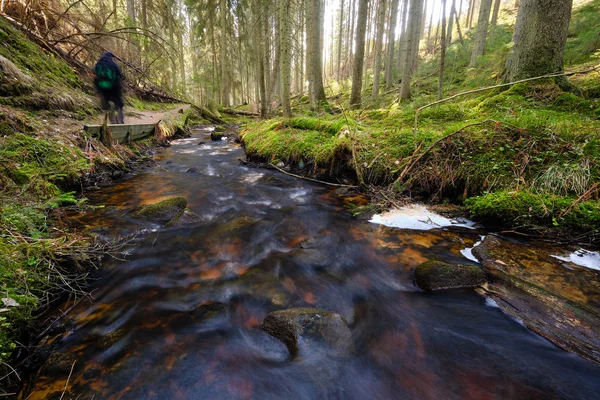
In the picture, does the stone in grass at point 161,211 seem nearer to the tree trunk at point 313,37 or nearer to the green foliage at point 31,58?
the green foliage at point 31,58

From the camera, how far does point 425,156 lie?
459 centimetres

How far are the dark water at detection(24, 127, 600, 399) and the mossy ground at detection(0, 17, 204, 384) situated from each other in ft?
1.26

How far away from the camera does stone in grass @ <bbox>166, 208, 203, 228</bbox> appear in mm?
4221

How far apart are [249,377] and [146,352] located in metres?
0.87

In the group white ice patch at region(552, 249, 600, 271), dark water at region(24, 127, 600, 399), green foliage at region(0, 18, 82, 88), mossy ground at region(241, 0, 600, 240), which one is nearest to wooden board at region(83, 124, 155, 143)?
green foliage at region(0, 18, 82, 88)

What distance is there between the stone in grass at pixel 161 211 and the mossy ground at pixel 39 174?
871mm

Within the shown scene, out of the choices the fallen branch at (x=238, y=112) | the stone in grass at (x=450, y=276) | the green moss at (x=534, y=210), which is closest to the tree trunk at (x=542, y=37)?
the green moss at (x=534, y=210)

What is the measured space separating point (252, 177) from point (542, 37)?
6545 mm

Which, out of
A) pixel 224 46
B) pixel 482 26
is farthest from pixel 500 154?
pixel 224 46

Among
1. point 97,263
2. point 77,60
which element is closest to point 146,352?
point 97,263

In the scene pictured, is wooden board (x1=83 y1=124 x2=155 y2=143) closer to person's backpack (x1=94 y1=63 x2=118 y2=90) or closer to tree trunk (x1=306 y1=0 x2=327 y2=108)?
person's backpack (x1=94 y1=63 x2=118 y2=90)

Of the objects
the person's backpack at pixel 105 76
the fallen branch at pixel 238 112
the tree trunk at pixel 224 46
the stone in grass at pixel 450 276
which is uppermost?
the tree trunk at pixel 224 46

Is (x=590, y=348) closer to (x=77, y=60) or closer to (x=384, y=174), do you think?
(x=384, y=174)

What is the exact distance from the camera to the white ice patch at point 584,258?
2.71m
